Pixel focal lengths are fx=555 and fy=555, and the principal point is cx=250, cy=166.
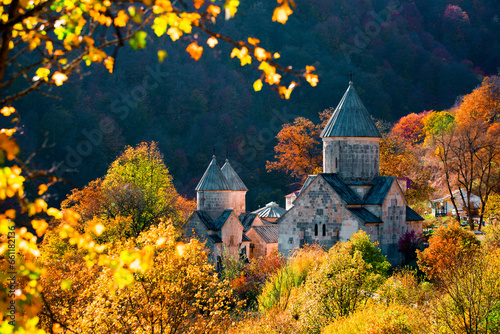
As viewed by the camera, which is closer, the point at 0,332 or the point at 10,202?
the point at 0,332

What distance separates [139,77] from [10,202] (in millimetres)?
31739

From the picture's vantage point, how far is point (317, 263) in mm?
21000

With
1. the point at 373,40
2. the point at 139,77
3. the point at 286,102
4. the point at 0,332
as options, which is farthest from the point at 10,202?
the point at 373,40

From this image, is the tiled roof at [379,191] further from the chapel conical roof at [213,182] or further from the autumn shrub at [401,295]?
the chapel conical roof at [213,182]

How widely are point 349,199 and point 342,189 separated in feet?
2.13

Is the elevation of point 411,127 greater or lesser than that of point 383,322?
greater

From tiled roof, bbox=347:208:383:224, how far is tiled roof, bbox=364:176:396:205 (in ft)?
1.82

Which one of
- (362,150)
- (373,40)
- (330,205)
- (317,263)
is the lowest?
(317,263)

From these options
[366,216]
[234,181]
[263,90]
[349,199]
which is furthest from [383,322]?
[263,90]

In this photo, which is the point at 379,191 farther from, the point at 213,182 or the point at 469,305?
the point at 469,305

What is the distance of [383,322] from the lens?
41.5 ft

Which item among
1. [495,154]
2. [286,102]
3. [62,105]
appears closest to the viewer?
[495,154]

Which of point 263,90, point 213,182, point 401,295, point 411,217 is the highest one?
point 263,90

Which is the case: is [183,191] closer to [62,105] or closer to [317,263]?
[62,105]
